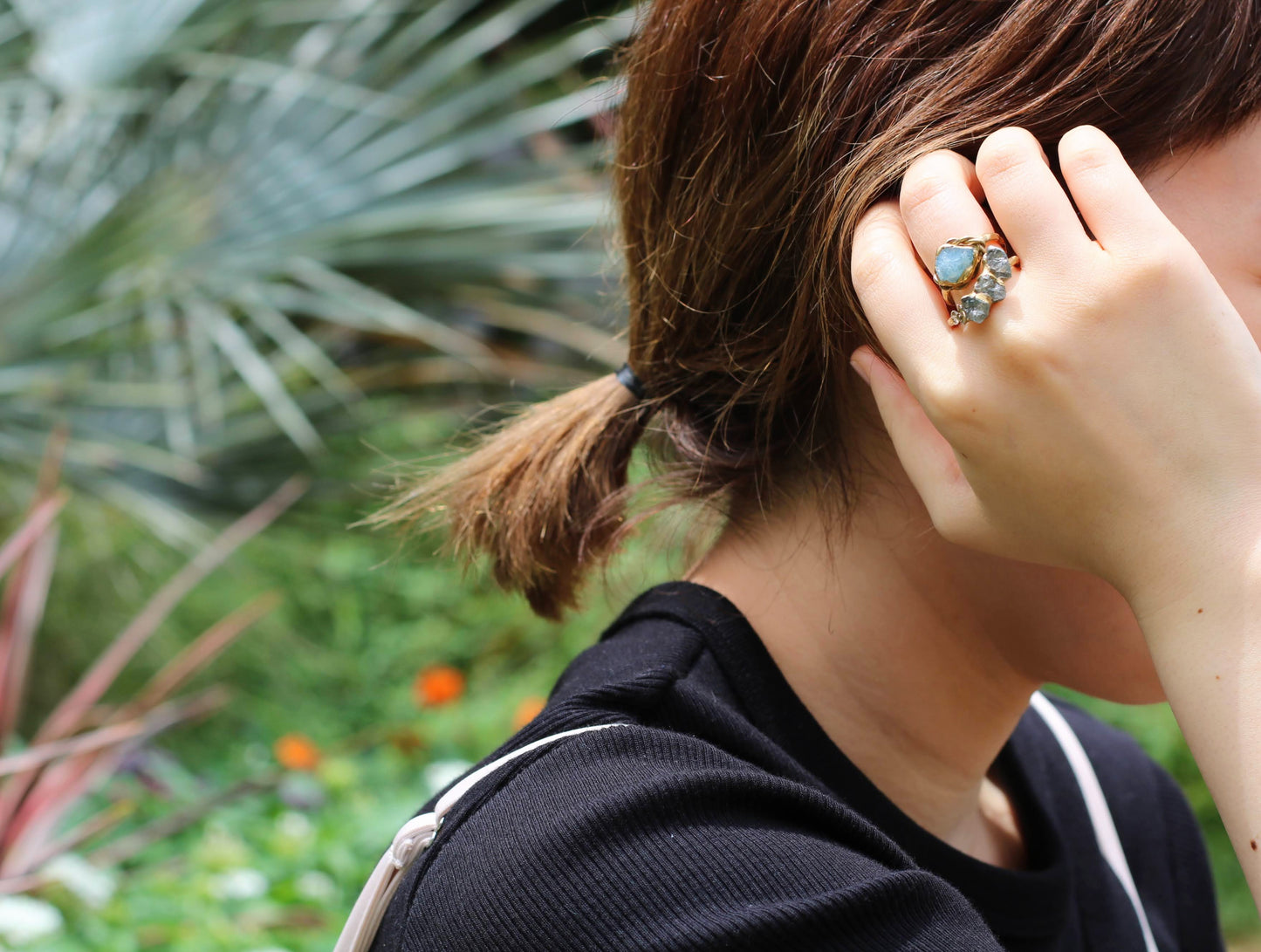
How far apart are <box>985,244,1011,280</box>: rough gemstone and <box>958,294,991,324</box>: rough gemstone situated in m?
0.02

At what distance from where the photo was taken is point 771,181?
116 cm

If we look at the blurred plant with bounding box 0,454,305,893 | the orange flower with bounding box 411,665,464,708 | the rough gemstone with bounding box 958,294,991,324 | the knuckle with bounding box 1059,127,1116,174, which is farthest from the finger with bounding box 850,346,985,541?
the orange flower with bounding box 411,665,464,708

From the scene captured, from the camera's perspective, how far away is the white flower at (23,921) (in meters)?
2.03

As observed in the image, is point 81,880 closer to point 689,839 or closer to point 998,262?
point 689,839

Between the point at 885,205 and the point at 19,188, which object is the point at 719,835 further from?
the point at 19,188

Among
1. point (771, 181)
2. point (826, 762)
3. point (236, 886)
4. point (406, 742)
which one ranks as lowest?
point (406, 742)

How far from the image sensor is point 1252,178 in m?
1.04

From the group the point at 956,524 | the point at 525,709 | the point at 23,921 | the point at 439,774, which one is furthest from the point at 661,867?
the point at 525,709

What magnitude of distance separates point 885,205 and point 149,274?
3.14 m

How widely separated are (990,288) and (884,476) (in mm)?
324

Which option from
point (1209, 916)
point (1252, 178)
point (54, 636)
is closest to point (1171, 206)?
point (1252, 178)

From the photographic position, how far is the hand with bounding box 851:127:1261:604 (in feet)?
2.98

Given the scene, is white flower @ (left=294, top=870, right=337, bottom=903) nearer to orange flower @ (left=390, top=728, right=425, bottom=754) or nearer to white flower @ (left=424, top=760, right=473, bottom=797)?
white flower @ (left=424, top=760, right=473, bottom=797)

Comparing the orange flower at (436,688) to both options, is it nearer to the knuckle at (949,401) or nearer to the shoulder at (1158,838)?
the shoulder at (1158,838)
